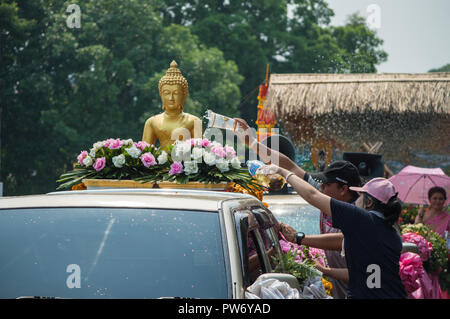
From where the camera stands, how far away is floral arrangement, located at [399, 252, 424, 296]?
5.44 meters

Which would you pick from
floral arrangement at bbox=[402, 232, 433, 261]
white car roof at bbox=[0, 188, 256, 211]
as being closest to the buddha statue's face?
floral arrangement at bbox=[402, 232, 433, 261]

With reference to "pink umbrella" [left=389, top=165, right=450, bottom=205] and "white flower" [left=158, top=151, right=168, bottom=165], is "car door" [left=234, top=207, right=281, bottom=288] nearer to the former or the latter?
"white flower" [left=158, top=151, right=168, bottom=165]

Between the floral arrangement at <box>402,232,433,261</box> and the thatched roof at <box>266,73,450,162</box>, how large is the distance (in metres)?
7.70

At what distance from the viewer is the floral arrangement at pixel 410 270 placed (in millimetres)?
5441

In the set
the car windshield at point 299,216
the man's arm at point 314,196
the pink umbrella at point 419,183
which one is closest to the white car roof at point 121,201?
the man's arm at point 314,196

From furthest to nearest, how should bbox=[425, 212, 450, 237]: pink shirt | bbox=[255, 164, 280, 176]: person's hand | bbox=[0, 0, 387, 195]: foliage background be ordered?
bbox=[0, 0, 387, 195]: foliage background
bbox=[425, 212, 450, 237]: pink shirt
bbox=[255, 164, 280, 176]: person's hand

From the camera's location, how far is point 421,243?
23.0 feet

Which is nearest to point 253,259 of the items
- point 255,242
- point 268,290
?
point 255,242

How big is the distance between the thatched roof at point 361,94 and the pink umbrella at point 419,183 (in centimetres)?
409

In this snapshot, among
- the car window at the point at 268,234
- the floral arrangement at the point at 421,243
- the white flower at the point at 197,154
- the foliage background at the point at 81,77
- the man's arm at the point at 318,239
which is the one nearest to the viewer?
the car window at the point at 268,234

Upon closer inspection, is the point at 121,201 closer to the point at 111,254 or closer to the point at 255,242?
the point at 111,254

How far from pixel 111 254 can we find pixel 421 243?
15.7ft

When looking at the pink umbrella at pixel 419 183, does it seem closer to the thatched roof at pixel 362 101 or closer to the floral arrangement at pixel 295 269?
the thatched roof at pixel 362 101
